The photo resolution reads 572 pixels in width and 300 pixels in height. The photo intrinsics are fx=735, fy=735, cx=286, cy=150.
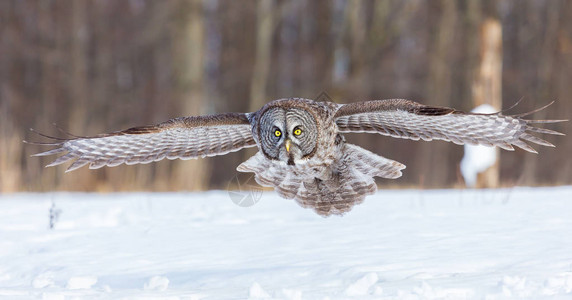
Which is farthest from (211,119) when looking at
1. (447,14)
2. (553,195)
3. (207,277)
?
(447,14)

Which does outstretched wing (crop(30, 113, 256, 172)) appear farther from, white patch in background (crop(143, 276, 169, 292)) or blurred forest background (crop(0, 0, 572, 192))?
blurred forest background (crop(0, 0, 572, 192))

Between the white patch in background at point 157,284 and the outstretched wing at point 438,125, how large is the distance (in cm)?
169

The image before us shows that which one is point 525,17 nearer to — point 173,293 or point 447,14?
point 447,14

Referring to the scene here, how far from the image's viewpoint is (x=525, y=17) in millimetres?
25953

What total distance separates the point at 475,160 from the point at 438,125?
5335mm

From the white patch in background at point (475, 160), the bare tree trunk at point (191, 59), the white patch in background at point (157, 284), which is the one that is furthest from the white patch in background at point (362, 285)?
the bare tree trunk at point (191, 59)

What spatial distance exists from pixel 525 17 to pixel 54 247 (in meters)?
23.4

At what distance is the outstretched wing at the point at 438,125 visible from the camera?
481 cm

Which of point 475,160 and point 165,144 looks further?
point 475,160

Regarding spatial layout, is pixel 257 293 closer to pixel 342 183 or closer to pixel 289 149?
pixel 289 149

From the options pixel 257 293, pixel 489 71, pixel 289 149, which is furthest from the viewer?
pixel 489 71

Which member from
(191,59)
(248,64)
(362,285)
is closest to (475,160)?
(191,59)

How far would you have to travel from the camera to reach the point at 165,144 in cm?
560

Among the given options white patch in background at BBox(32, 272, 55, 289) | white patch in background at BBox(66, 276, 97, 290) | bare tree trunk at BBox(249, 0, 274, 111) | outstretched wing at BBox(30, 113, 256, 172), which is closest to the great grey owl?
outstretched wing at BBox(30, 113, 256, 172)
